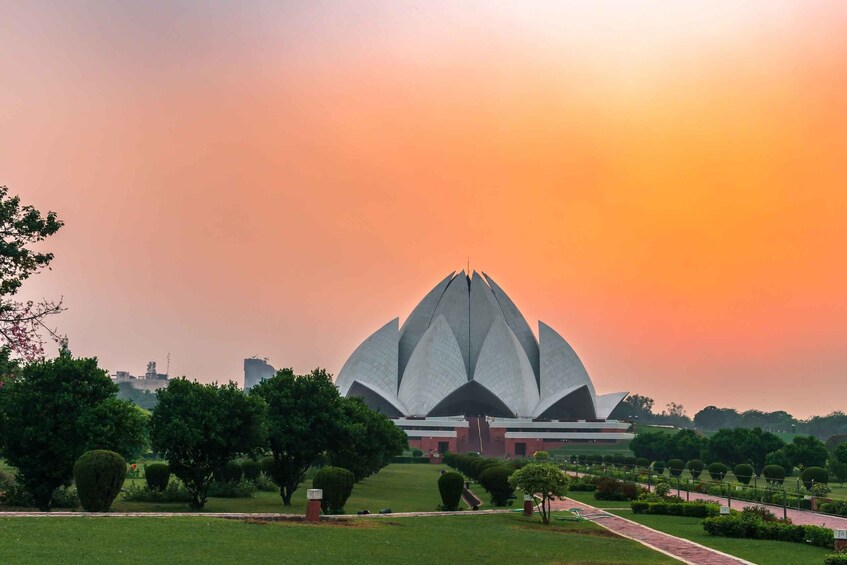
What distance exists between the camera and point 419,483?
39.9m

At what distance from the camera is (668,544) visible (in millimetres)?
17547

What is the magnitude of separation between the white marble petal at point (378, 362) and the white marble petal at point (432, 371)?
1.84 meters

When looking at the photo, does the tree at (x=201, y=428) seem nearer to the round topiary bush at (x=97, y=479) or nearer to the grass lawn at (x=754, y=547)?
the round topiary bush at (x=97, y=479)

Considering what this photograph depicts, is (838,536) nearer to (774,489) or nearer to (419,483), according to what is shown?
(774,489)

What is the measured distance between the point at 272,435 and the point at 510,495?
24.5 ft

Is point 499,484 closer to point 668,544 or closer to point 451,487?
point 451,487

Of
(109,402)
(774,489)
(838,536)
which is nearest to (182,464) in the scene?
(109,402)

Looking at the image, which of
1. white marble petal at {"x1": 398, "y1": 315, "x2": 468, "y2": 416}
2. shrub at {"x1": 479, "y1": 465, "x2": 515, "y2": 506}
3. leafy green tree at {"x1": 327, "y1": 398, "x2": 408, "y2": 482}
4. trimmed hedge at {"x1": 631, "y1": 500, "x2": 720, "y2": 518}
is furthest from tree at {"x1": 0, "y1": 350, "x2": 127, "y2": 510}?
white marble petal at {"x1": 398, "y1": 315, "x2": 468, "y2": 416}

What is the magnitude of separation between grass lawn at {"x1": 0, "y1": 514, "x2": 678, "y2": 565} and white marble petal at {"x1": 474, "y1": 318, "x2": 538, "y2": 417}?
62245 mm

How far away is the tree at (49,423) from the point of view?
Answer: 68.6ft

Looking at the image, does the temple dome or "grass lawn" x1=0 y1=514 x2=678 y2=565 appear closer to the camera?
"grass lawn" x1=0 y1=514 x2=678 y2=565

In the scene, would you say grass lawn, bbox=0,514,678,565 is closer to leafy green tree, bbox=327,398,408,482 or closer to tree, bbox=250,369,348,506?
tree, bbox=250,369,348,506

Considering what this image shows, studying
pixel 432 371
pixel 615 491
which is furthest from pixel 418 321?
→ pixel 615 491

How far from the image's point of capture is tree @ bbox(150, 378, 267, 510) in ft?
72.5
